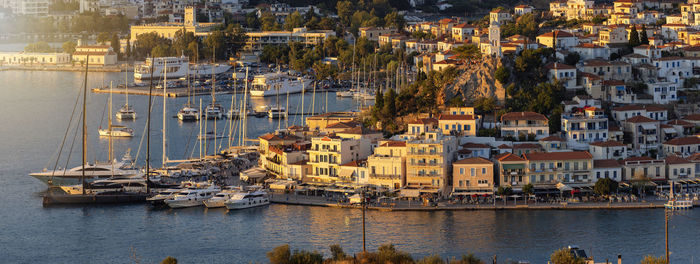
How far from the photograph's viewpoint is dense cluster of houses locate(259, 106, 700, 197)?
24.7 metres

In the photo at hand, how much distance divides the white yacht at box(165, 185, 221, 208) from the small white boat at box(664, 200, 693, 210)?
26.4 ft

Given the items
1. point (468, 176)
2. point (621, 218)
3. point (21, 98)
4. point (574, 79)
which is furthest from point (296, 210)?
point (21, 98)

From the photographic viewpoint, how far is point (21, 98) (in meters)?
43.7

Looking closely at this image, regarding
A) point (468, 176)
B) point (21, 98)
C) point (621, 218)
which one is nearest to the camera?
point (621, 218)

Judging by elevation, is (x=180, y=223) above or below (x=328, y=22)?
below

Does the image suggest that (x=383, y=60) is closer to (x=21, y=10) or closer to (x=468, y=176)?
(x=468, y=176)

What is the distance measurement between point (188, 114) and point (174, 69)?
1341 cm

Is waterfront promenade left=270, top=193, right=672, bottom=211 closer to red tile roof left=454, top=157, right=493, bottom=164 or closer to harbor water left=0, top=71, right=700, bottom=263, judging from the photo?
harbor water left=0, top=71, right=700, bottom=263

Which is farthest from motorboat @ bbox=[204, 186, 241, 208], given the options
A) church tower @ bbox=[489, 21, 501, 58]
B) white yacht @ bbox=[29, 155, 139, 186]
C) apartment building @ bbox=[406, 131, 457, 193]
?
church tower @ bbox=[489, 21, 501, 58]

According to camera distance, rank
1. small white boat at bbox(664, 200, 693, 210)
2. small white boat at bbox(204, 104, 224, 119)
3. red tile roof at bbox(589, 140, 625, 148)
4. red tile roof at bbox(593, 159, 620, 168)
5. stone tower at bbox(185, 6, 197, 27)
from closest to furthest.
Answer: small white boat at bbox(664, 200, 693, 210)
red tile roof at bbox(593, 159, 620, 168)
red tile roof at bbox(589, 140, 625, 148)
small white boat at bbox(204, 104, 224, 119)
stone tower at bbox(185, 6, 197, 27)

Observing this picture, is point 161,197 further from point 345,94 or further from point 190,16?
point 190,16

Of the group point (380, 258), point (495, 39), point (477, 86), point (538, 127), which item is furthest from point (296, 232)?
point (495, 39)

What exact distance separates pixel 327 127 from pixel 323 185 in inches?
118

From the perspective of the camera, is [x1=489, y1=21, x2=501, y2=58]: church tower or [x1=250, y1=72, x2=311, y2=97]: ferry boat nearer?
[x1=489, y1=21, x2=501, y2=58]: church tower
